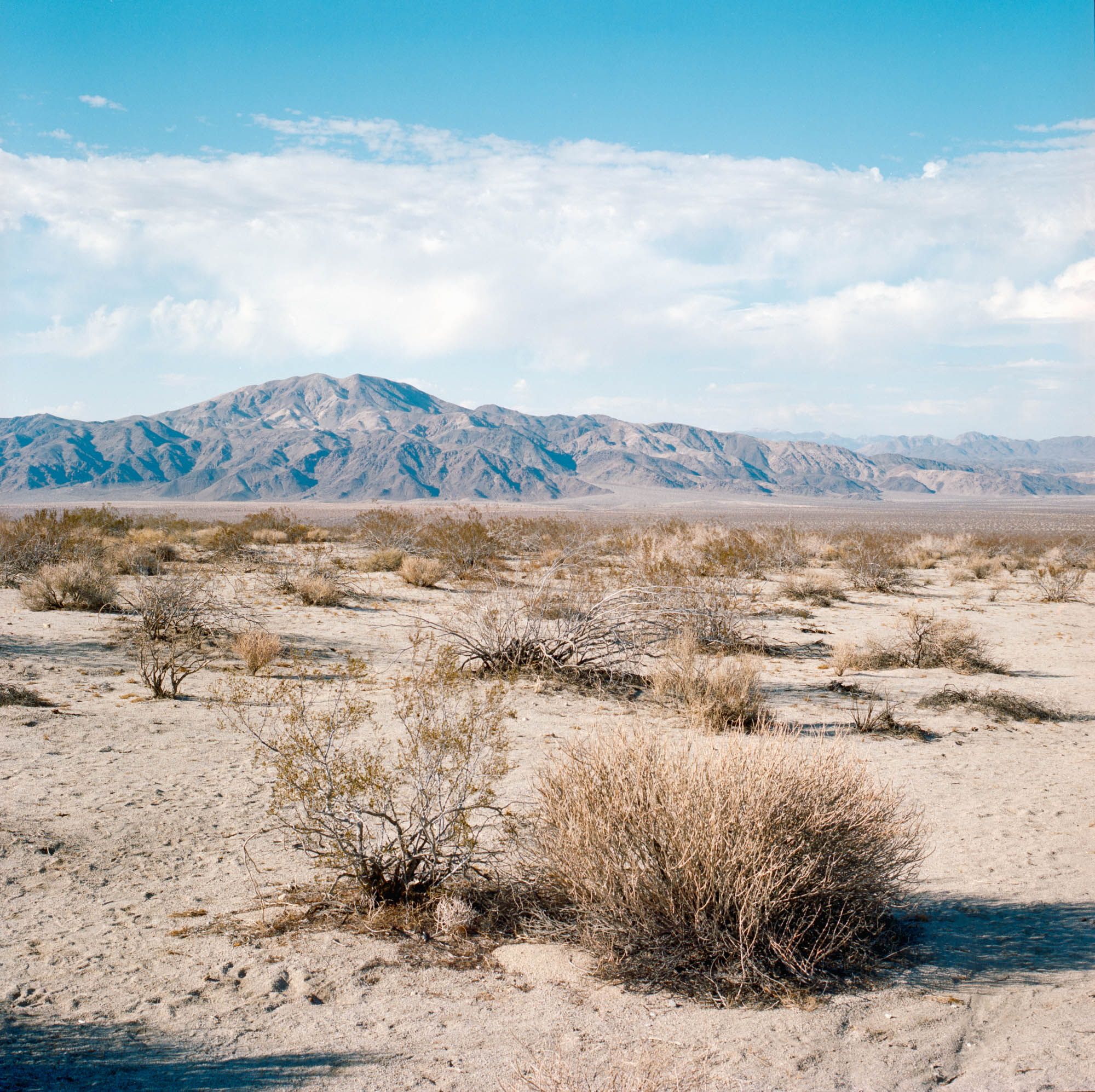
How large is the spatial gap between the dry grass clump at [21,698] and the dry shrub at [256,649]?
231cm

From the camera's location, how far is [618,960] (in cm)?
397

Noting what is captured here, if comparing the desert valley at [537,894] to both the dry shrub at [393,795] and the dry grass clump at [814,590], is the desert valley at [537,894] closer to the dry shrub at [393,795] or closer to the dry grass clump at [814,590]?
the dry shrub at [393,795]

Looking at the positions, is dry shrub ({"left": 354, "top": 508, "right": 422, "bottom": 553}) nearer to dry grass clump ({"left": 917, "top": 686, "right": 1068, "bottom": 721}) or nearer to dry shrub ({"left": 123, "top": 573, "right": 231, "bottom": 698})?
dry shrub ({"left": 123, "top": 573, "right": 231, "bottom": 698})

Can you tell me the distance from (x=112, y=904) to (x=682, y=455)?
193912 mm

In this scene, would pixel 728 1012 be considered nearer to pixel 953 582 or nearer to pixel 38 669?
pixel 38 669

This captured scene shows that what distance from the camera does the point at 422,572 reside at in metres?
20.8

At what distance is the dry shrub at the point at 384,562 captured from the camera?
22.8m

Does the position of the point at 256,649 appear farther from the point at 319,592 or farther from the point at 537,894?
the point at 537,894

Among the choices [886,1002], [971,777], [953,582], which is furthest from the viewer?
[953,582]

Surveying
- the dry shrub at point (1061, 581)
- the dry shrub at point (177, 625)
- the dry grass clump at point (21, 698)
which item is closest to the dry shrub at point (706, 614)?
the dry shrub at point (177, 625)

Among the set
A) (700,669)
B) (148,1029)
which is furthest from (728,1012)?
(700,669)

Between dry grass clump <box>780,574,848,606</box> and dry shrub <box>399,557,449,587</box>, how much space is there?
820cm

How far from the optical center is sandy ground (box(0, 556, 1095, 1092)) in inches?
132

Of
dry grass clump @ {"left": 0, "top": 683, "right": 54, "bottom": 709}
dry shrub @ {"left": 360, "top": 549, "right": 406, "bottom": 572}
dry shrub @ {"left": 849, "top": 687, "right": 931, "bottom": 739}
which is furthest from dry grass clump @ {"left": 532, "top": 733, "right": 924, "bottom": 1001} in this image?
dry shrub @ {"left": 360, "top": 549, "right": 406, "bottom": 572}
